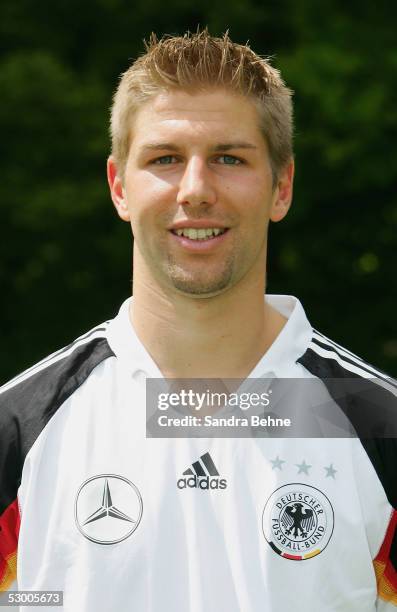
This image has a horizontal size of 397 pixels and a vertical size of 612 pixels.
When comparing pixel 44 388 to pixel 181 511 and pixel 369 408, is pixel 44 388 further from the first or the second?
pixel 369 408

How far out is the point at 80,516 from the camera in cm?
208

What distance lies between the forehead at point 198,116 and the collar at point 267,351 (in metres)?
0.48

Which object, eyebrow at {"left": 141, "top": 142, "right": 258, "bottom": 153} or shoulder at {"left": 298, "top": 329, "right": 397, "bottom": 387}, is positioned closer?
eyebrow at {"left": 141, "top": 142, "right": 258, "bottom": 153}

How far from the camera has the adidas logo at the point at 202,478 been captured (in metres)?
2.05

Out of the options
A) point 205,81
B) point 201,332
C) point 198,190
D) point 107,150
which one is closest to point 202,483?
point 201,332

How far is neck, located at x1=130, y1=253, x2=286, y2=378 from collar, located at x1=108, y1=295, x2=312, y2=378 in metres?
0.03

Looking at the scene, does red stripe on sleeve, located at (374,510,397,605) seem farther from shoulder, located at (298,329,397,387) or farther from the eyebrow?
the eyebrow

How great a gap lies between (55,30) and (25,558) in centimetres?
724

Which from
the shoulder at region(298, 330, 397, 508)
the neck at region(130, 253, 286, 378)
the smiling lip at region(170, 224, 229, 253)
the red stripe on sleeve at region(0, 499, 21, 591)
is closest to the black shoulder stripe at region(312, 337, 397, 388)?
the shoulder at region(298, 330, 397, 508)

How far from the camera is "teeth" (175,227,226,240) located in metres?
2.09

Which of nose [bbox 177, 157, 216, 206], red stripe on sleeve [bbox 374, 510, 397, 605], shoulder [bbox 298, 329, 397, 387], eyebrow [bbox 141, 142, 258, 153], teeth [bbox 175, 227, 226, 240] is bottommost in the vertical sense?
red stripe on sleeve [bbox 374, 510, 397, 605]

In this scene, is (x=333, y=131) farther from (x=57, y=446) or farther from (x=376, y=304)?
(x=57, y=446)

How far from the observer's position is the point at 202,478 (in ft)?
6.74

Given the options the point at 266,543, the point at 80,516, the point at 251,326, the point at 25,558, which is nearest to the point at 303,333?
the point at 251,326
